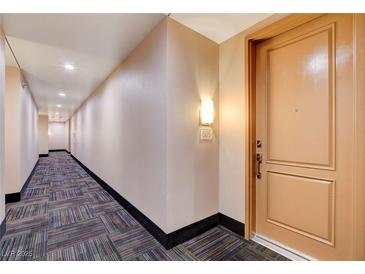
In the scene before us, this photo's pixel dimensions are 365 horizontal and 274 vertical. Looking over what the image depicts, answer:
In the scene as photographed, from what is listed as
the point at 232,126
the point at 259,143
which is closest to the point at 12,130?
the point at 232,126

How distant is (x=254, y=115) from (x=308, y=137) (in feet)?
1.87

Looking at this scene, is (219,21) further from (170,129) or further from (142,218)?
(142,218)

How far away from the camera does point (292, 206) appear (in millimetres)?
1712

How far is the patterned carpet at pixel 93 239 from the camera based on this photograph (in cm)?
167

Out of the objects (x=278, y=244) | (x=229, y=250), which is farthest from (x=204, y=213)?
(x=278, y=244)

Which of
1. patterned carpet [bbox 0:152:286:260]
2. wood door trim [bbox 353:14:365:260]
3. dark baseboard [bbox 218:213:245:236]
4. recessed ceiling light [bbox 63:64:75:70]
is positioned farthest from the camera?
recessed ceiling light [bbox 63:64:75:70]

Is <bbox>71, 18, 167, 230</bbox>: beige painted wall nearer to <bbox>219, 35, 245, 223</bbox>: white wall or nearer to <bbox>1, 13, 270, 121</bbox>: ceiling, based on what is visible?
<bbox>1, 13, 270, 121</bbox>: ceiling

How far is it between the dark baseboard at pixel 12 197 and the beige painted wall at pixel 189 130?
3.15 meters

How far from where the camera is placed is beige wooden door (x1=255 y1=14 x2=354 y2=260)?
4.61 ft

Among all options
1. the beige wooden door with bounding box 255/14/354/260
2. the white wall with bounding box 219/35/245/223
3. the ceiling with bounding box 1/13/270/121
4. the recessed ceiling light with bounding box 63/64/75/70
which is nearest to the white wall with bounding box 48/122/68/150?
the ceiling with bounding box 1/13/270/121

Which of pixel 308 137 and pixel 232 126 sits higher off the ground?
pixel 232 126

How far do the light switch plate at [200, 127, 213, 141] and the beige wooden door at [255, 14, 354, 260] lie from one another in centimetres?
55

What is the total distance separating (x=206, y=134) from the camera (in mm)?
2135

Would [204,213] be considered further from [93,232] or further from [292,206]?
[93,232]
